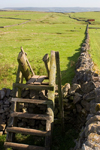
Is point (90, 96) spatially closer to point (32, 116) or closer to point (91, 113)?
point (91, 113)

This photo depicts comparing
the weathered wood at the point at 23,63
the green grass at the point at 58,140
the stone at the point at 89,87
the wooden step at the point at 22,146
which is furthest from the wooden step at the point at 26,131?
the stone at the point at 89,87

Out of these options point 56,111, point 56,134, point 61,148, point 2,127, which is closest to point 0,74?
point 2,127

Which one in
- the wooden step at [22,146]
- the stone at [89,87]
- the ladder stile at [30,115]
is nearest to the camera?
the wooden step at [22,146]

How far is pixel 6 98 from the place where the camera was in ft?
28.3

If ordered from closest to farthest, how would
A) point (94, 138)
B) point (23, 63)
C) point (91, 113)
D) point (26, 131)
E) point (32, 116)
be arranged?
point (94, 138) < point (26, 131) < point (32, 116) < point (91, 113) < point (23, 63)

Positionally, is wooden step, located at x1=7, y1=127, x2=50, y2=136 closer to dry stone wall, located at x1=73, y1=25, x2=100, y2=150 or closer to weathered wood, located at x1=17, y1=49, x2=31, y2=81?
dry stone wall, located at x1=73, y1=25, x2=100, y2=150

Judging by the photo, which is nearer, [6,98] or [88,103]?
[88,103]

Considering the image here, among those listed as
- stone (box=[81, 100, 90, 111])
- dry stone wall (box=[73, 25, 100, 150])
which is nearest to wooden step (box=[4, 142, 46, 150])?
dry stone wall (box=[73, 25, 100, 150])

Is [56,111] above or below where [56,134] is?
above

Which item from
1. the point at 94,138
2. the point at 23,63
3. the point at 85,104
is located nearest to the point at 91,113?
the point at 85,104

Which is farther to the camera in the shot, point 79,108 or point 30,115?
point 79,108

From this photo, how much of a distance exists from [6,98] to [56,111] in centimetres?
293

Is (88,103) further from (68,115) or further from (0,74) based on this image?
(0,74)

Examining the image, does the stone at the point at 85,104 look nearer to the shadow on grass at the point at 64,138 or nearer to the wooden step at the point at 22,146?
the shadow on grass at the point at 64,138
